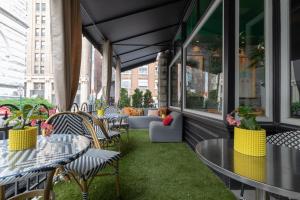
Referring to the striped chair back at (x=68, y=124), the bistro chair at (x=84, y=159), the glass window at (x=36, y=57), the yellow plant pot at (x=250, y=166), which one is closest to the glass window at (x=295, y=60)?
the yellow plant pot at (x=250, y=166)

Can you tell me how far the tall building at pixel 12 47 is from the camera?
1780mm

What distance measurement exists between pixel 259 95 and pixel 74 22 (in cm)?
271

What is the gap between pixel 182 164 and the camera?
340cm

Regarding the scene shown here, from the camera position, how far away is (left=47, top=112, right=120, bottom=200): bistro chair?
5.56ft

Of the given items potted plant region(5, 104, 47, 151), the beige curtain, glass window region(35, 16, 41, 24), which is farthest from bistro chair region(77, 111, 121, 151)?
glass window region(35, 16, 41, 24)

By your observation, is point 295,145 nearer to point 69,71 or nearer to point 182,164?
point 182,164

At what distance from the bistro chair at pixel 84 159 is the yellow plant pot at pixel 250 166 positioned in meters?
1.13

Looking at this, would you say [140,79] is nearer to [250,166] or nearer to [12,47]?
[12,47]

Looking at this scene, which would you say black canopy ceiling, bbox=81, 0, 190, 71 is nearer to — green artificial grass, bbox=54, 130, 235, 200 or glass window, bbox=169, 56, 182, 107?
glass window, bbox=169, 56, 182, 107

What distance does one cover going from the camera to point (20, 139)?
1.21 meters

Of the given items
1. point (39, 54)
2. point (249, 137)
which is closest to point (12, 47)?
point (39, 54)

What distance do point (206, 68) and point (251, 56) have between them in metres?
1.41

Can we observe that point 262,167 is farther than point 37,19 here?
No

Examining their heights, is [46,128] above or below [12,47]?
below
